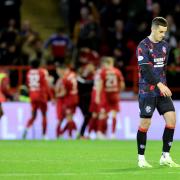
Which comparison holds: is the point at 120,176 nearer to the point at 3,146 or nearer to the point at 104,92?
the point at 3,146

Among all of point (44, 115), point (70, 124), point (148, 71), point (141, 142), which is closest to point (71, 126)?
point (70, 124)

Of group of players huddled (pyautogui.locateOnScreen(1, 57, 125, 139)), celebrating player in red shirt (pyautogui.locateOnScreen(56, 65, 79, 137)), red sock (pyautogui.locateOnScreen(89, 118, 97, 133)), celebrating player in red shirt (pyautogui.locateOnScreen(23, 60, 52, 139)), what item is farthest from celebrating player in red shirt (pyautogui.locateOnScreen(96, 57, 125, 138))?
celebrating player in red shirt (pyautogui.locateOnScreen(23, 60, 52, 139))

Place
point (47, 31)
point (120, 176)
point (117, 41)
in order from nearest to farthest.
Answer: point (120, 176)
point (117, 41)
point (47, 31)

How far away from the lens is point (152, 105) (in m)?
12.9

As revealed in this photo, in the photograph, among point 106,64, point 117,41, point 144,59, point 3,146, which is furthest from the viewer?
point 117,41

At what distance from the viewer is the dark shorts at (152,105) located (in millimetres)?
12867

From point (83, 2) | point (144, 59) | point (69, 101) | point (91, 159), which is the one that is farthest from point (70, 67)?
point (144, 59)

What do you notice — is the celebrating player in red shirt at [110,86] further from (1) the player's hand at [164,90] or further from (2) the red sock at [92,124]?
(1) the player's hand at [164,90]

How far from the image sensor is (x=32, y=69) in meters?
24.2

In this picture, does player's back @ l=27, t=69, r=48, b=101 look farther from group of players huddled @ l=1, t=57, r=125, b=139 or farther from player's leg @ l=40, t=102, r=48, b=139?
player's leg @ l=40, t=102, r=48, b=139

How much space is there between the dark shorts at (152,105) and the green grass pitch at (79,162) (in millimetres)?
819

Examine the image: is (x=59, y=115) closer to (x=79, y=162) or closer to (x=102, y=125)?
(x=102, y=125)

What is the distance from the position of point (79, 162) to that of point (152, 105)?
1.86m

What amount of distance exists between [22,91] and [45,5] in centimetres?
648
